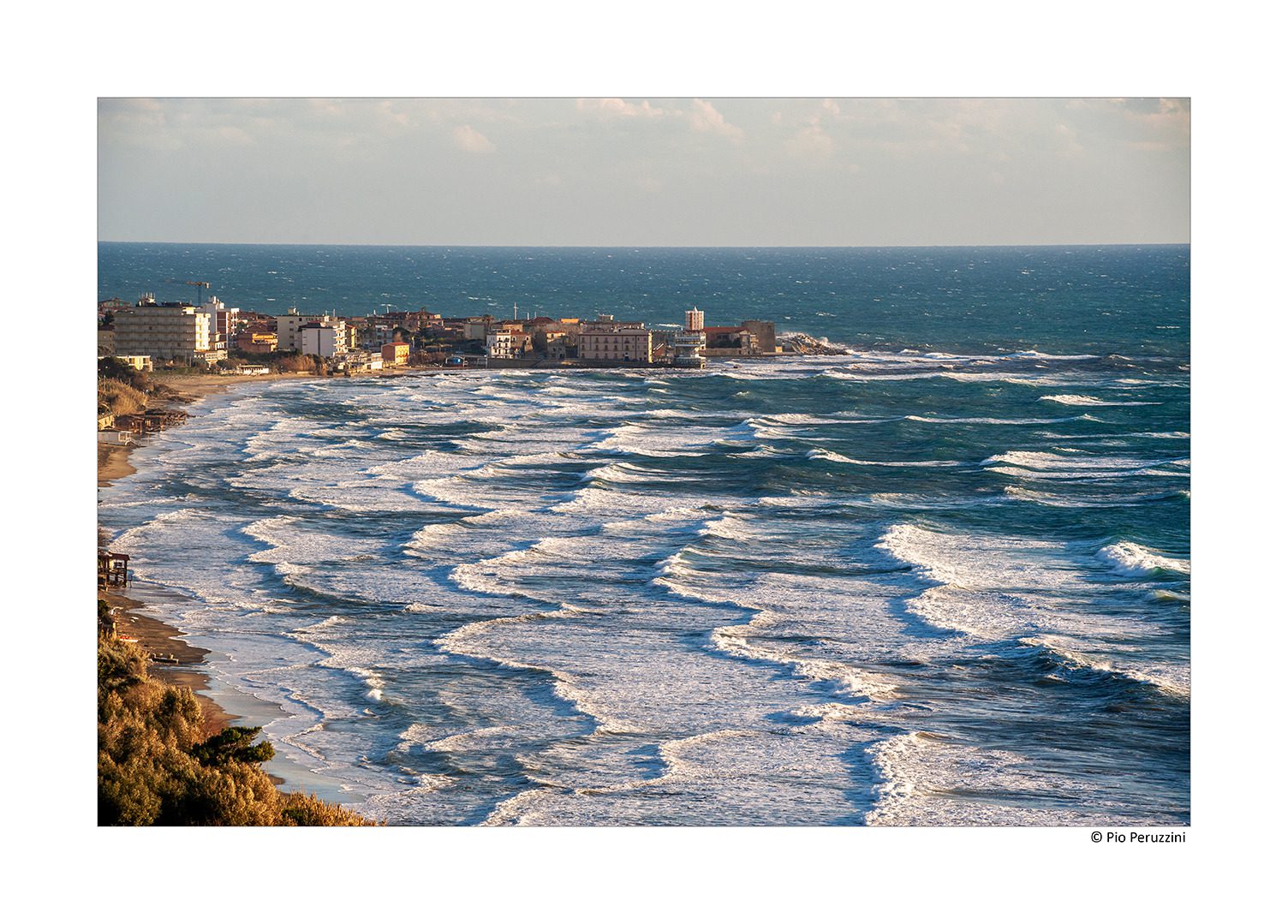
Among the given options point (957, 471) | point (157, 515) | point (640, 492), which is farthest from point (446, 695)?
point (957, 471)

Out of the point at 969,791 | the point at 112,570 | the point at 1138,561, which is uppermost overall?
the point at 112,570

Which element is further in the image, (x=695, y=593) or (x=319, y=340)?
(x=319, y=340)

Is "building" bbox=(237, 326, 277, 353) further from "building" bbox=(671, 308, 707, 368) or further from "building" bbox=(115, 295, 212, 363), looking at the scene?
"building" bbox=(671, 308, 707, 368)

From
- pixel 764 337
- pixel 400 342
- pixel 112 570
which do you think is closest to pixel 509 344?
pixel 400 342

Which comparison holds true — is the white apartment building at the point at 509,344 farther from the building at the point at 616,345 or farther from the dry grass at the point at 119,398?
the dry grass at the point at 119,398

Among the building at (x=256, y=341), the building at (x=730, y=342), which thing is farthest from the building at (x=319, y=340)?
the building at (x=730, y=342)

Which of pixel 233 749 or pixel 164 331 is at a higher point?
pixel 164 331

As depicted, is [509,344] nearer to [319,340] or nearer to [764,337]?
[319,340]

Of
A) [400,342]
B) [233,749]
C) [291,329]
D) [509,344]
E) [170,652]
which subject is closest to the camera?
[233,749]
